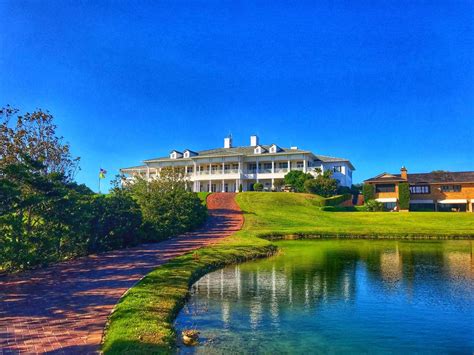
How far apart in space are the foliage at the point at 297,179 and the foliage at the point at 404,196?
11.3 metres

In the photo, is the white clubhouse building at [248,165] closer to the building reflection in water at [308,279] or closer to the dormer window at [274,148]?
the dormer window at [274,148]

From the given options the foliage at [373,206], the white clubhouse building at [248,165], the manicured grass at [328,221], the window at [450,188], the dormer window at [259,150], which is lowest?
the manicured grass at [328,221]

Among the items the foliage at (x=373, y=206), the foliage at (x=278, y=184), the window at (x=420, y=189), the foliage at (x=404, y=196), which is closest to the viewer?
the foliage at (x=373, y=206)

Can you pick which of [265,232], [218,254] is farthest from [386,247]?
[218,254]

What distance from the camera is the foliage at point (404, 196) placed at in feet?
160

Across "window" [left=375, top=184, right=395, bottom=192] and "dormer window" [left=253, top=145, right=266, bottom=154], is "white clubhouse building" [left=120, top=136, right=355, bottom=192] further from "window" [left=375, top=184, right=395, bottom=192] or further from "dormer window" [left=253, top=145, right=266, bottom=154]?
"window" [left=375, top=184, right=395, bottom=192]

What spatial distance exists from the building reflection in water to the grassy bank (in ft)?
1.96

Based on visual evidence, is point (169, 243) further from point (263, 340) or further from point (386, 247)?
point (263, 340)

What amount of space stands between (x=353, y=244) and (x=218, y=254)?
36.6 feet

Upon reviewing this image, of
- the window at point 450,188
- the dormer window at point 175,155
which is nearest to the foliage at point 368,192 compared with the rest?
the window at point 450,188

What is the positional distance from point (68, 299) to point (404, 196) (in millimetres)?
46582

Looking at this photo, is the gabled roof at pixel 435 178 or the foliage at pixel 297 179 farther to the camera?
the gabled roof at pixel 435 178

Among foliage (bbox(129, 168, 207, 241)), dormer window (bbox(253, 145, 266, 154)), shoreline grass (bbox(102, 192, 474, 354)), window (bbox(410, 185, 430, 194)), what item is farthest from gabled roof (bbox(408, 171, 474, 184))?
foliage (bbox(129, 168, 207, 241))

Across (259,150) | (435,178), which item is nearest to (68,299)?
(259,150)
